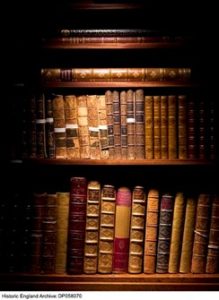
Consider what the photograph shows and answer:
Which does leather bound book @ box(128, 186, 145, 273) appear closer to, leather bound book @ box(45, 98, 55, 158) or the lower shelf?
the lower shelf

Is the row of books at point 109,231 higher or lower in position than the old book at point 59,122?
lower

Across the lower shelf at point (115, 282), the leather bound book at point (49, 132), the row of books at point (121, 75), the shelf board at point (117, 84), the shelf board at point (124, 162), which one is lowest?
the lower shelf at point (115, 282)

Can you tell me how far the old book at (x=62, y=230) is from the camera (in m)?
1.51

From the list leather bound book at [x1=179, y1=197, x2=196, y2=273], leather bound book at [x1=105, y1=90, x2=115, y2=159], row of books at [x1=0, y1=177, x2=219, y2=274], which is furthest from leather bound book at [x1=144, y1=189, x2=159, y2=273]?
leather bound book at [x1=105, y1=90, x2=115, y2=159]

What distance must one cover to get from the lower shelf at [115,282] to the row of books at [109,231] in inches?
1.0

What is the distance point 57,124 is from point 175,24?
746mm

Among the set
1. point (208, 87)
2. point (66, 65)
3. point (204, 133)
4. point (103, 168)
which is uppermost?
point (66, 65)

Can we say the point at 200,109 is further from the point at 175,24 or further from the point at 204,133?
the point at 175,24

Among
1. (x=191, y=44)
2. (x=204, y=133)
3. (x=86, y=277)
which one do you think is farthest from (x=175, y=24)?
(x=86, y=277)

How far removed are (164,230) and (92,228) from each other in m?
0.28

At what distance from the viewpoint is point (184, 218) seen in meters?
1.51

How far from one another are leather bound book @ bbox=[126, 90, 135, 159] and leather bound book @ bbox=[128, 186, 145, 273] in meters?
0.15

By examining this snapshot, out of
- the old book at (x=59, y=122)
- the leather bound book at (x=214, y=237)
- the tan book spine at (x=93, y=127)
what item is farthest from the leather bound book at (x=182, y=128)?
the old book at (x=59, y=122)

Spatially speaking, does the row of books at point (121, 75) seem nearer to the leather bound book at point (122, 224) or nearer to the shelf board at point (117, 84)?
the shelf board at point (117, 84)
